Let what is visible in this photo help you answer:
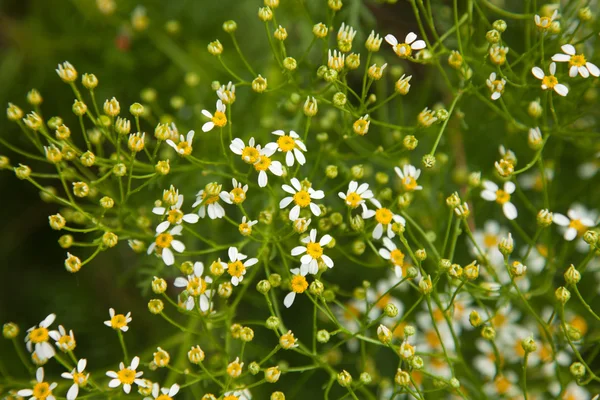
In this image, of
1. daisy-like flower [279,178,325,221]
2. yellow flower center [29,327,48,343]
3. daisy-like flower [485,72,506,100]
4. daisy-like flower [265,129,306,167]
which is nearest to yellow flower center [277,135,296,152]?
daisy-like flower [265,129,306,167]

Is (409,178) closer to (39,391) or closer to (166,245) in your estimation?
(166,245)

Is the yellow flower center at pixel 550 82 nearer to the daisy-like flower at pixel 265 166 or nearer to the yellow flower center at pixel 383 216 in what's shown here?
the yellow flower center at pixel 383 216

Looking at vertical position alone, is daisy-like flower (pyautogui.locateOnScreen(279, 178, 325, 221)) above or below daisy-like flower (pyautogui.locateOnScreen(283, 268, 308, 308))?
above

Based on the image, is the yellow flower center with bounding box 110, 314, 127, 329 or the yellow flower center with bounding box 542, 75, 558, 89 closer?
the yellow flower center with bounding box 110, 314, 127, 329

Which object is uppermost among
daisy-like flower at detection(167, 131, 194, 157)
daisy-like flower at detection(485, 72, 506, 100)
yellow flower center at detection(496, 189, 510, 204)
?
daisy-like flower at detection(167, 131, 194, 157)

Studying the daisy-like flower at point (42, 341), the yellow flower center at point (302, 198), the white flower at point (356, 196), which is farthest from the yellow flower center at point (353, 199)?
the daisy-like flower at point (42, 341)

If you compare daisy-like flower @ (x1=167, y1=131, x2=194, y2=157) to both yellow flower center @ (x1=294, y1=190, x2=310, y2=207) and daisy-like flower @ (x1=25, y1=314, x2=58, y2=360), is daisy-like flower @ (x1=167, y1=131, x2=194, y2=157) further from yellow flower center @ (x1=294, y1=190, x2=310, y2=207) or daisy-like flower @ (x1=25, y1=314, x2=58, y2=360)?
daisy-like flower @ (x1=25, y1=314, x2=58, y2=360)

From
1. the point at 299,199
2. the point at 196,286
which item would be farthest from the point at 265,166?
the point at 196,286
